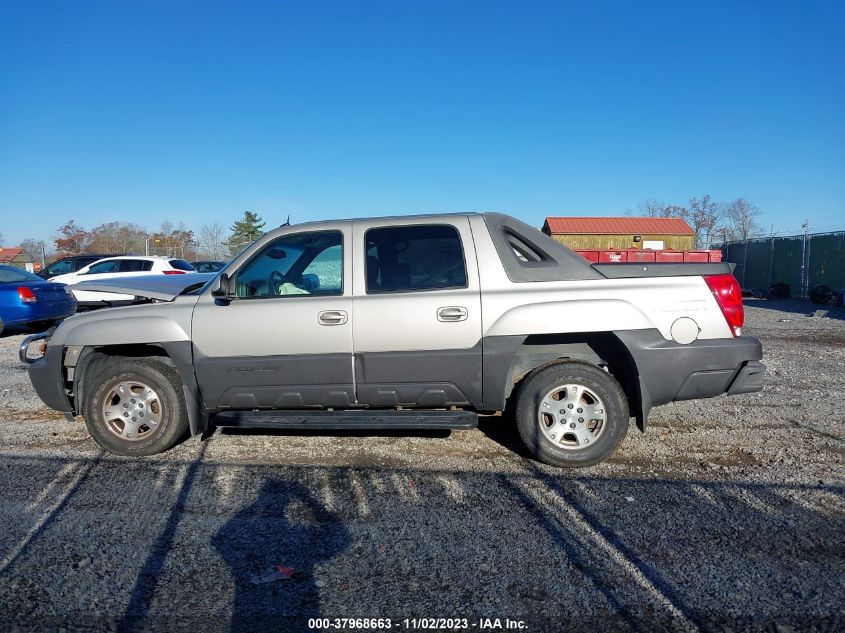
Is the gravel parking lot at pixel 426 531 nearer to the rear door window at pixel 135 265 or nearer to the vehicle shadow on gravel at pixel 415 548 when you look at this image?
the vehicle shadow on gravel at pixel 415 548

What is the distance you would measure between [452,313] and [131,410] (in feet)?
8.76

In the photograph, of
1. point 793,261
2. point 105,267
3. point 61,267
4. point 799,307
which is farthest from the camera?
point 793,261

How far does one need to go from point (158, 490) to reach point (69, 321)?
1684 millimetres

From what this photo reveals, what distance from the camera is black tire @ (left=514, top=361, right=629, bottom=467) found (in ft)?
13.8

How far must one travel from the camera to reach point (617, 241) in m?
36.9

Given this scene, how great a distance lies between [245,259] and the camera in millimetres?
4477

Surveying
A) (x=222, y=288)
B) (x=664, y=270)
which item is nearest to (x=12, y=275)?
(x=222, y=288)

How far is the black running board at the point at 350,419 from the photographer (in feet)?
13.8

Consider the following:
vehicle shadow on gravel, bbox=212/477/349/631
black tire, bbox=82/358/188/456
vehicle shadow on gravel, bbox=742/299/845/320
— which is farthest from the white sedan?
vehicle shadow on gravel, bbox=742/299/845/320

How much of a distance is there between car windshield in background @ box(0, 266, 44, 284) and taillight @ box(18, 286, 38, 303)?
0.49 meters

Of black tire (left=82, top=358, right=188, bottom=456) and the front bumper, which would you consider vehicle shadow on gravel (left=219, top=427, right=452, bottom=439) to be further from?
the front bumper

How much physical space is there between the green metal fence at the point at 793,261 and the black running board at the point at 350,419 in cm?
1995

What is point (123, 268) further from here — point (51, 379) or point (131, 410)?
point (131, 410)

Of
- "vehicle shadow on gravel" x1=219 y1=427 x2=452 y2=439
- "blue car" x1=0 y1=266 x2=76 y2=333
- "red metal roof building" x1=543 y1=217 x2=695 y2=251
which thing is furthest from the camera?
"red metal roof building" x1=543 y1=217 x2=695 y2=251
